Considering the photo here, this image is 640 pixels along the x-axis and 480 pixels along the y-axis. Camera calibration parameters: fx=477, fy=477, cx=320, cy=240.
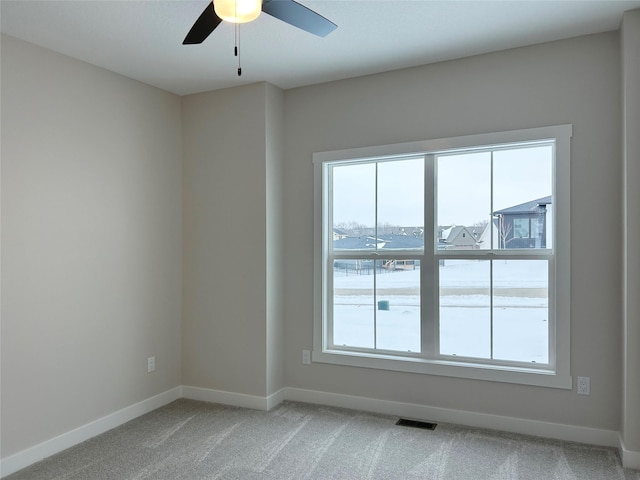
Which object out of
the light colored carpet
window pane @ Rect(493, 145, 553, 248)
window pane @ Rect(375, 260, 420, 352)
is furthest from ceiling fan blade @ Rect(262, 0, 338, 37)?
the light colored carpet

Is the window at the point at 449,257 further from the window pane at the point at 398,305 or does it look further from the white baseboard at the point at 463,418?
the white baseboard at the point at 463,418

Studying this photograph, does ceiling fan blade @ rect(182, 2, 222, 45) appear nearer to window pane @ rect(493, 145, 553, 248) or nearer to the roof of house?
window pane @ rect(493, 145, 553, 248)

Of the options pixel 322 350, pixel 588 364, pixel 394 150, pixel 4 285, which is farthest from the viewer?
pixel 322 350

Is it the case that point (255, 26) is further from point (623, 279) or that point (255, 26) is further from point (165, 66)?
point (623, 279)

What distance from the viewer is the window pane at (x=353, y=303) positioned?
380 centimetres

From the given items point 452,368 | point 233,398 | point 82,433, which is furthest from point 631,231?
point 82,433

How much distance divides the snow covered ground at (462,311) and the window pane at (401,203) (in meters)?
0.27

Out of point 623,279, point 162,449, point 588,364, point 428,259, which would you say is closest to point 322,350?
point 428,259

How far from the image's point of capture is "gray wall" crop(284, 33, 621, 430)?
2.97m

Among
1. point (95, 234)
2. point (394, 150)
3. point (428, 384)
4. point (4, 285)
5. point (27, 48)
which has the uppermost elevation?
point (27, 48)

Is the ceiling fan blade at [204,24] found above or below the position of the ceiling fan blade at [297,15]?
below

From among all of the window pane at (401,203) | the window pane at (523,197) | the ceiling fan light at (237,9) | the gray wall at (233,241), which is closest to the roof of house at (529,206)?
the window pane at (523,197)

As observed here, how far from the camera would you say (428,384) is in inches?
137

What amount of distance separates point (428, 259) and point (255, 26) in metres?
1.99
